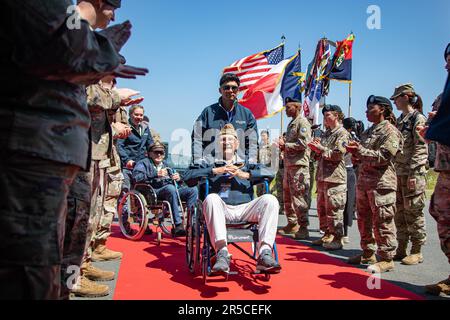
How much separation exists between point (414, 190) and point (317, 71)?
22.6 feet

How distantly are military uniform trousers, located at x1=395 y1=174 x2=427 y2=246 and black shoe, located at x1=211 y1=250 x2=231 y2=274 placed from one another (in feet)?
8.75

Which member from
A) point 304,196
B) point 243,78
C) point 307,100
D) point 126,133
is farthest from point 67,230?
point 307,100

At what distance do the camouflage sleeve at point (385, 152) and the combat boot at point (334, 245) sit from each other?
169cm

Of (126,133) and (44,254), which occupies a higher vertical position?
(126,133)

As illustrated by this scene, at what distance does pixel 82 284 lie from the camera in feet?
9.76

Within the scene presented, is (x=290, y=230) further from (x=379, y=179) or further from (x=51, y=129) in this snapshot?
(x=51, y=129)

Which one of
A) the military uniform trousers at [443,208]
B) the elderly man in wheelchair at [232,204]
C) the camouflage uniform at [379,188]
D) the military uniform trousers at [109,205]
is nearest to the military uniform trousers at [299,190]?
the camouflage uniform at [379,188]

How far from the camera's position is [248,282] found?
349 cm

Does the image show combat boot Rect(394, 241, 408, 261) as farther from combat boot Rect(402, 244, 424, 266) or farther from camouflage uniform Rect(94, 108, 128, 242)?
camouflage uniform Rect(94, 108, 128, 242)

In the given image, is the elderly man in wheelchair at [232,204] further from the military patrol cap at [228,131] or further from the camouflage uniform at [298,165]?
the camouflage uniform at [298,165]

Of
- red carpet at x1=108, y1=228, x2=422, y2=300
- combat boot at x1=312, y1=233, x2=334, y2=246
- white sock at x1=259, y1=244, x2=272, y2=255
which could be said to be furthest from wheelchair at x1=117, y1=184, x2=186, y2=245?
white sock at x1=259, y1=244, x2=272, y2=255

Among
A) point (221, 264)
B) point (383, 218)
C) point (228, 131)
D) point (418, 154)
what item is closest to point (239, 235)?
point (221, 264)
